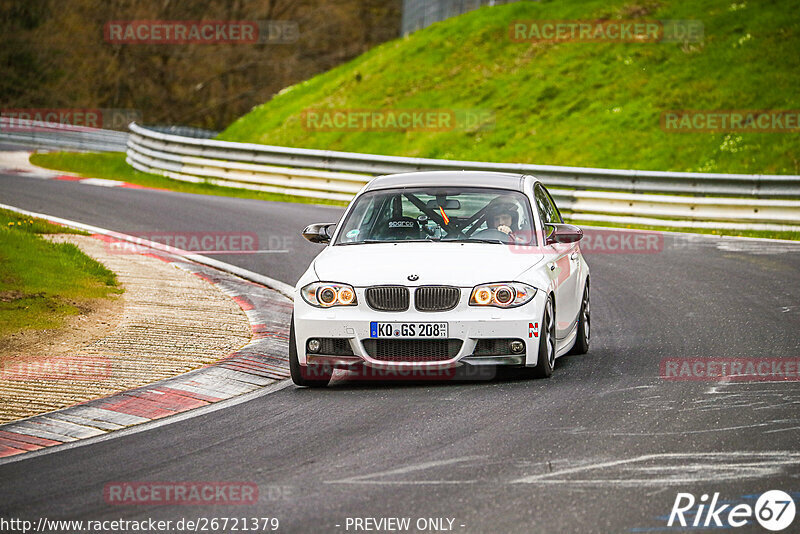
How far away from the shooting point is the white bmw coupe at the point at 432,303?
8.47 metres

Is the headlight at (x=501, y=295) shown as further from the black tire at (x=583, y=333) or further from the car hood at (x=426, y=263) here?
the black tire at (x=583, y=333)

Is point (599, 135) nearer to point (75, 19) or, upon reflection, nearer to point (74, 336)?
point (74, 336)

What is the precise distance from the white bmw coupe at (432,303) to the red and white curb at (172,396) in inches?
23.8

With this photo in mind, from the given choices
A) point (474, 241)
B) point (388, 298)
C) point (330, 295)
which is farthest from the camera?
point (474, 241)

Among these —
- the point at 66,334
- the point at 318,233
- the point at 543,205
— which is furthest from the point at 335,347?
the point at 66,334

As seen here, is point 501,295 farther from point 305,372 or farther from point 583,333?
point 583,333

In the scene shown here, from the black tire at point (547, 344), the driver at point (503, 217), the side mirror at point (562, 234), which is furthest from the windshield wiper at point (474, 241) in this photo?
the black tire at point (547, 344)

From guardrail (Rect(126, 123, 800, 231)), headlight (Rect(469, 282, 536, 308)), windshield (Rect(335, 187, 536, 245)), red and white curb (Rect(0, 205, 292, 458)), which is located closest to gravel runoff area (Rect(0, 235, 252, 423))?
red and white curb (Rect(0, 205, 292, 458))

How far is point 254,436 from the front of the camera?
23.7 ft

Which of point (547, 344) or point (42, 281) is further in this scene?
point (42, 281)

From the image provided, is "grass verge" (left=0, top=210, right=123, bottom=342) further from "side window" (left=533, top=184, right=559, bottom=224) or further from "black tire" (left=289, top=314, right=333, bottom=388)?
"side window" (left=533, top=184, right=559, bottom=224)

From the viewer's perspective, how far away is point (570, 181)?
21.9 meters

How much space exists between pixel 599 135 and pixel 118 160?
1377cm

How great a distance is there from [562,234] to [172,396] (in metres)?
3.37
